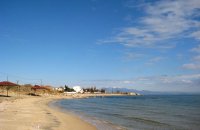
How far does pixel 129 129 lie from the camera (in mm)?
23016

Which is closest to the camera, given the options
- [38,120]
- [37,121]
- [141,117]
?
[37,121]

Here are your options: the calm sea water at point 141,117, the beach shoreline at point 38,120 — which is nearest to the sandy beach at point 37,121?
the beach shoreline at point 38,120

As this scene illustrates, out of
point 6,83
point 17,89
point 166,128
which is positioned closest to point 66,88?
point 17,89

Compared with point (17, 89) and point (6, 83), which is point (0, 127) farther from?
point (17, 89)

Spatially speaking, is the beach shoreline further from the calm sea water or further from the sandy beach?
the calm sea water

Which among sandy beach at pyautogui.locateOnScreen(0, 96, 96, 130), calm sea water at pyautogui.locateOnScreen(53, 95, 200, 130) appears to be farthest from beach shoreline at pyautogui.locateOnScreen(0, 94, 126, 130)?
calm sea water at pyautogui.locateOnScreen(53, 95, 200, 130)

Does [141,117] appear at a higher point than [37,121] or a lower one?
lower

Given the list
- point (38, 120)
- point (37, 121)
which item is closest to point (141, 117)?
point (38, 120)

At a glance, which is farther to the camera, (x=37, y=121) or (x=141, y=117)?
(x=141, y=117)

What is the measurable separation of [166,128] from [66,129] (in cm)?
887

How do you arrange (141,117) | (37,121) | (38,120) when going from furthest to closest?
(141,117)
(38,120)
(37,121)

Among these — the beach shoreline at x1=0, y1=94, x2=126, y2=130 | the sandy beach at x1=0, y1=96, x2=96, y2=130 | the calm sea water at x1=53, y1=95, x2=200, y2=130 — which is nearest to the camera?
the sandy beach at x1=0, y1=96, x2=96, y2=130

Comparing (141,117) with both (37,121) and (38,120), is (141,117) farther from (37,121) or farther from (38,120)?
(37,121)

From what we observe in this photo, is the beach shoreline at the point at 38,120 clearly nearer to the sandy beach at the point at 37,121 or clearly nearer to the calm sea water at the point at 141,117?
the sandy beach at the point at 37,121
